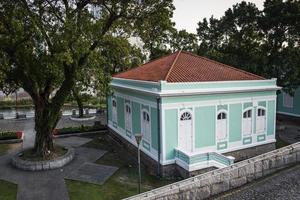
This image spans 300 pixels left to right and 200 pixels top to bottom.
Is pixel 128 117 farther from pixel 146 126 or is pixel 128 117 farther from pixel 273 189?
pixel 273 189

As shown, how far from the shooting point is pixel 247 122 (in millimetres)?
17984

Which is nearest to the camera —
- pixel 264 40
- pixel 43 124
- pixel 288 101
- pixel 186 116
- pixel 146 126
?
pixel 186 116

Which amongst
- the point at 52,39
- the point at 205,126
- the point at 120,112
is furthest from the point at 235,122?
the point at 52,39

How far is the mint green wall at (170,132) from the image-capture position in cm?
1531

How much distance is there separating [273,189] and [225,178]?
1764 mm

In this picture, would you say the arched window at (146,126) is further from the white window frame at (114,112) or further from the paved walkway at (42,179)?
the white window frame at (114,112)

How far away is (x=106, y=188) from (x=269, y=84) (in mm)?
11553

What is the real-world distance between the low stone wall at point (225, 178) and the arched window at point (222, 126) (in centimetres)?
496

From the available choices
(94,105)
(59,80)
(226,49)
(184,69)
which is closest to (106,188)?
(59,80)

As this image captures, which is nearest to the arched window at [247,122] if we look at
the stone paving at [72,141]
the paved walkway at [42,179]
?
the paved walkway at [42,179]

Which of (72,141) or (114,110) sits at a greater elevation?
(114,110)

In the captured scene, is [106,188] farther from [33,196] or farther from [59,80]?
[59,80]

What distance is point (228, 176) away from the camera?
420 inches

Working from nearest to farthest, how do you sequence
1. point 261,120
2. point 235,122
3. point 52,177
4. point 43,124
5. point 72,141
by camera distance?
point 52,177 → point 43,124 → point 235,122 → point 261,120 → point 72,141
